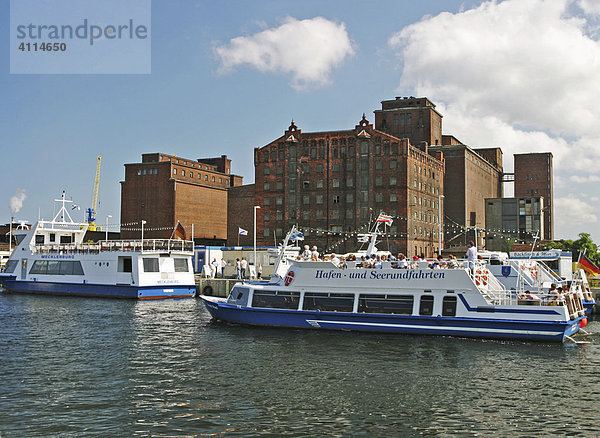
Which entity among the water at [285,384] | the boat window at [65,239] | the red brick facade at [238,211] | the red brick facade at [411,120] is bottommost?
the water at [285,384]

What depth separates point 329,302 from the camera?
30906 mm

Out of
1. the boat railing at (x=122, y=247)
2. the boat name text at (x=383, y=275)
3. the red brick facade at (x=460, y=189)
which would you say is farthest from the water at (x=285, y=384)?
the red brick facade at (x=460, y=189)

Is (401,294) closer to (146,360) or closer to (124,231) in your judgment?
Result: (146,360)

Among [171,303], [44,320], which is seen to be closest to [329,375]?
[44,320]

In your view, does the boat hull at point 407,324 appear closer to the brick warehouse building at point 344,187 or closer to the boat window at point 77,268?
the boat window at point 77,268

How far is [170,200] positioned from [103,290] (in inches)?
2207

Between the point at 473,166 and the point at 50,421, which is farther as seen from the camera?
the point at 473,166

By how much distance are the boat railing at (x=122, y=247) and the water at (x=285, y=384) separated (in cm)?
1902

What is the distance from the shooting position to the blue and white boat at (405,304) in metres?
27.4

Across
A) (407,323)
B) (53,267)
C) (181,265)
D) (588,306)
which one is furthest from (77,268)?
Result: (588,306)

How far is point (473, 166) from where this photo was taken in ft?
359

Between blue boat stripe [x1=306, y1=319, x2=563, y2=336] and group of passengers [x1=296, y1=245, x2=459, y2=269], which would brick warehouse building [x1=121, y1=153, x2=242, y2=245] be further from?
blue boat stripe [x1=306, y1=319, x2=563, y2=336]

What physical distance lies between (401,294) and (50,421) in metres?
17.9

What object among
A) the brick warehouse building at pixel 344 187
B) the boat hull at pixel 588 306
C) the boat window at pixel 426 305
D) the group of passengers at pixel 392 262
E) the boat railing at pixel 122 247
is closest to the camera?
the boat window at pixel 426 305
